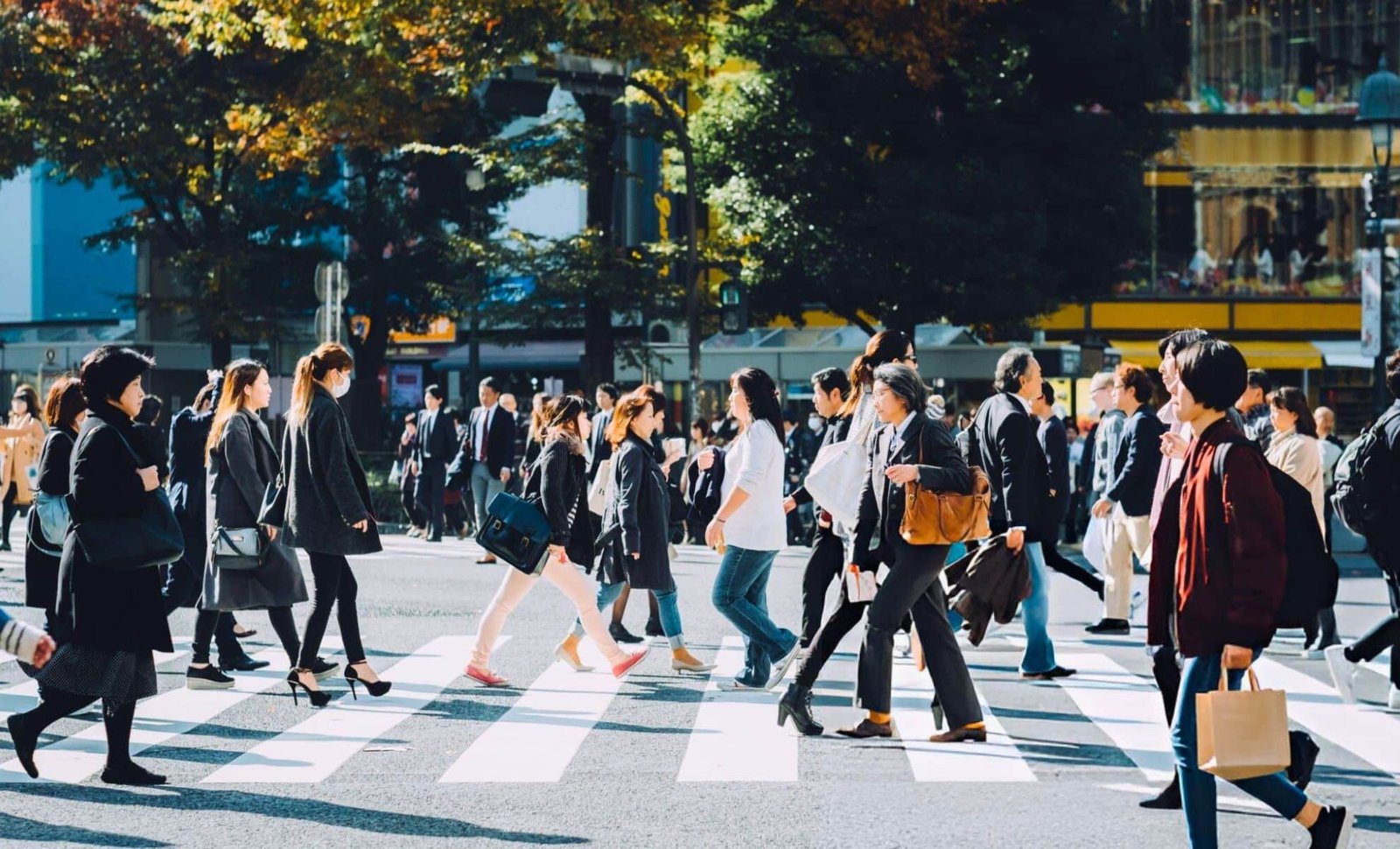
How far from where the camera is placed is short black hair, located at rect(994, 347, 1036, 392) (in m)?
9.95

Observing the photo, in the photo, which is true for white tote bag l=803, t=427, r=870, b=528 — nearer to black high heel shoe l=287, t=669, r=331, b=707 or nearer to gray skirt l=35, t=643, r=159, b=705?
black high heel shoe l=287, t=669, r=331, b=707

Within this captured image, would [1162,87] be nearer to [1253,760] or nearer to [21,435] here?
[21,435]

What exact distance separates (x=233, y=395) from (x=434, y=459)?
1130cm

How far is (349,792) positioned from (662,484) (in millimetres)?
3964

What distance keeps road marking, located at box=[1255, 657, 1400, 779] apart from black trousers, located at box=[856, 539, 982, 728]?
1305 millimetres

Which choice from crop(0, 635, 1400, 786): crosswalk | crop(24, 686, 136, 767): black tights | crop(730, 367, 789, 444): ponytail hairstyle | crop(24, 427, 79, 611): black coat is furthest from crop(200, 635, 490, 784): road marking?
crop(730, 367, 789, 444): ponytail hairstyle

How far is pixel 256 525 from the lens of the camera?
9344 millimetres

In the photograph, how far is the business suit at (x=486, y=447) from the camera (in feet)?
61.6

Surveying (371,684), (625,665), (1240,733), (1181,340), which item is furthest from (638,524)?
(1240,733)

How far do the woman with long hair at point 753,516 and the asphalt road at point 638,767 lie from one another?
381 millimetres

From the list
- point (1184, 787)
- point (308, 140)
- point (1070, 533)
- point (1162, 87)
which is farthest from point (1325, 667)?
point (308, 140)

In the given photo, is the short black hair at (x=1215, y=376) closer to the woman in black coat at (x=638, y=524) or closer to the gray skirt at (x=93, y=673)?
the gray skirt at (x=93, y=673)

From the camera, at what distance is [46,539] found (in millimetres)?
8273

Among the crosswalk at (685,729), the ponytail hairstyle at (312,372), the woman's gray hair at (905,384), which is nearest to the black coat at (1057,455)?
the crosswalk at (685,729)
